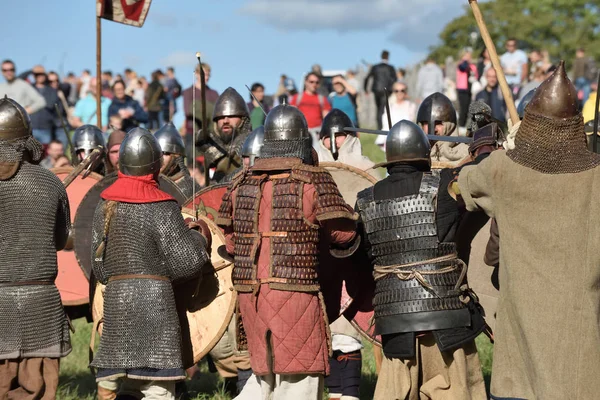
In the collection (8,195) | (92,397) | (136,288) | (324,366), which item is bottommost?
(92,397)

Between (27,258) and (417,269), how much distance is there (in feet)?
7.73

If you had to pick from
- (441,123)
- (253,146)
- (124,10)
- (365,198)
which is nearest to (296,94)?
(124,10)

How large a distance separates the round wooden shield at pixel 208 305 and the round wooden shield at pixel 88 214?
3.81ft

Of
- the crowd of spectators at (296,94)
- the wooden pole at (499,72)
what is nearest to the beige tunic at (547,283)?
the wooden pole at (499,72)

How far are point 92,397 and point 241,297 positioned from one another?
2365 mm

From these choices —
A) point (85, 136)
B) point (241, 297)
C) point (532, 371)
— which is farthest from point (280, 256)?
point (85, 136)

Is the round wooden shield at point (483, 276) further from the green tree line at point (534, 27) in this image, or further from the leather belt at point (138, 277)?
the green tree line at point (534, 27)

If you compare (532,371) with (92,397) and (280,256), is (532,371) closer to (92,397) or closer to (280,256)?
(280,256)

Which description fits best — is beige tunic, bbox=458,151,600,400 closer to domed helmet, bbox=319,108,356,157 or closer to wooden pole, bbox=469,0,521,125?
wooden pole, bbox=469,0,521,125

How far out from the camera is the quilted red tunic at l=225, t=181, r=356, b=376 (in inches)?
238

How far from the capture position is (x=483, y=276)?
725 centimetres

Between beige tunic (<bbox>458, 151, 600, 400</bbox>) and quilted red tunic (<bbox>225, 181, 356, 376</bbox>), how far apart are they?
106 cm

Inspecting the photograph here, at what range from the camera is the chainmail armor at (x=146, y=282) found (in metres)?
6.48

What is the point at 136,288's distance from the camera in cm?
652
